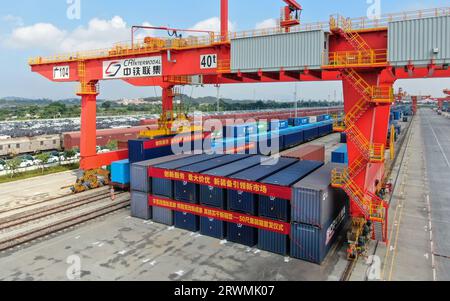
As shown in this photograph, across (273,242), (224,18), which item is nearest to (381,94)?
(273,242)

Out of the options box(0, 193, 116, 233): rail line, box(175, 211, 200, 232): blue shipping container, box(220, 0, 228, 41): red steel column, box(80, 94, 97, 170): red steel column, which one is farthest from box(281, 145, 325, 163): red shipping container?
box(80, 94, 97, 170): red steel column

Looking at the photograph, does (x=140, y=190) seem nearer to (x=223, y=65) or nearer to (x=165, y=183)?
(x=165, y=183)

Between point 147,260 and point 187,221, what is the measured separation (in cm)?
506

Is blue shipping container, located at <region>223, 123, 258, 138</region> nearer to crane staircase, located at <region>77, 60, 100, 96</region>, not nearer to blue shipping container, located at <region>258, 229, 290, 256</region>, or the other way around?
crane staircase, located at <region>77, 60, 100, 96</region>

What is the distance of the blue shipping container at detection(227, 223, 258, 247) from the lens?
797 inches

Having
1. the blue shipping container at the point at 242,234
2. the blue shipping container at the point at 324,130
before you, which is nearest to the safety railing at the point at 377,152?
the blue shipping container at the point at 242,234

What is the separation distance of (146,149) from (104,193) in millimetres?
6597

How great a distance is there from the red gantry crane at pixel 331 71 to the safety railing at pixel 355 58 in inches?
2.0

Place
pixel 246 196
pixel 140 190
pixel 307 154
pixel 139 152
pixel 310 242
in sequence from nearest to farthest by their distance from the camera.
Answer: pixel 310 242
pixel 246 196
pixel 140 190
pixel 139 152
pixel 307 154

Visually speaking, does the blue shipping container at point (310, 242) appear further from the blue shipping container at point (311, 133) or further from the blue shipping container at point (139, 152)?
the blue shipping container at point (311, 133)

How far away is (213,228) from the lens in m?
21.7

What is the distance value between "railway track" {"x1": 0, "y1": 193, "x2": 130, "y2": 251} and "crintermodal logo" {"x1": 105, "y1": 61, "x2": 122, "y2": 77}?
11295mm

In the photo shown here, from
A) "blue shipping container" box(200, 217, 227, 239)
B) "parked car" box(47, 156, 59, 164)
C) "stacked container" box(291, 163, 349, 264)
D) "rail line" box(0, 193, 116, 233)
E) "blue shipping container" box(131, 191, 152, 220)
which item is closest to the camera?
"stacked container" box(291, 163, 349, 264)
